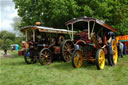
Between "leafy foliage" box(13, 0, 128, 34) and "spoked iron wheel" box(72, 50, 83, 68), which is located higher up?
"leafy foliage" box(13, 0, 128, 34)

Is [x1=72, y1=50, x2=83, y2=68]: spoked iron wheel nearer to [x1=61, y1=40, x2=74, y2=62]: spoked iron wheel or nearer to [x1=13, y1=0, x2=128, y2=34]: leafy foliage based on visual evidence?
[x1=61, y1=40, x2=74, y2=62]: spoked iron wheel

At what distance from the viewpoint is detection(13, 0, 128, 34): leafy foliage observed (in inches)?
550

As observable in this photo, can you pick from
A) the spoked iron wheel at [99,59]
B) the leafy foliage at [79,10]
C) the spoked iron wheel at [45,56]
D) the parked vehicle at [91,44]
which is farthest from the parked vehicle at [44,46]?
the leafy foliage at [79,10]

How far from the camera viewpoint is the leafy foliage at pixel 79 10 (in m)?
14.0

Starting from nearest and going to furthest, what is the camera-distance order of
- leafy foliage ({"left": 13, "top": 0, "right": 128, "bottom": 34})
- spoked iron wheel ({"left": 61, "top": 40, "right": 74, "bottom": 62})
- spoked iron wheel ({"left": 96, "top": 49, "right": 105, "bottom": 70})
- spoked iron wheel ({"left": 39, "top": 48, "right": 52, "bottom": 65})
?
spoked iron wheel ({"left": 96, "top": 49, "right": 105, "bottom": 70}) < spoked iron wheel ({"left": 39, "top": 48, "right": 52, "bottom": 65}) < spoked iron wheel ({"left": 61, "top": 40, "right": 74, "bottom": 62}) < leafy foliage ({"left": 13, "top": 0, "right": 128, "bottom": 34})

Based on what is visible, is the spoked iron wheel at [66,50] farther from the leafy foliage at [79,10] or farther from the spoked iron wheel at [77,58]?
the leafy foliage at [79,10]

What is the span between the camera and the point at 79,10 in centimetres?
1455

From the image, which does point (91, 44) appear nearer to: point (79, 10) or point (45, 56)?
point (45, 56)

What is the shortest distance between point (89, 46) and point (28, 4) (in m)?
11.8

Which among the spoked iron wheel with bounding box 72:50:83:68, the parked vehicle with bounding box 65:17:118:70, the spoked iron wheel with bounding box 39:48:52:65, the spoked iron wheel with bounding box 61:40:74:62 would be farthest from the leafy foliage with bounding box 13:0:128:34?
the spoked iron wheel with bounding box 72:50:83:68

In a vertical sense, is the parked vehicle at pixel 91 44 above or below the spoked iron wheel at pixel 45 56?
above

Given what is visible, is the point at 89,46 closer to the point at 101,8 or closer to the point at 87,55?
the point at 87,55

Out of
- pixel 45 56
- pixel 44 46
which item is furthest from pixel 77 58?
pixel 44 46

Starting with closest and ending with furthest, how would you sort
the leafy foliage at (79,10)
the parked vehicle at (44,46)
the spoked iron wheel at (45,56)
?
the spoked iron wheel at (45,56), the parked vehicle at (44,46), the leafy foliage at (79,10)
